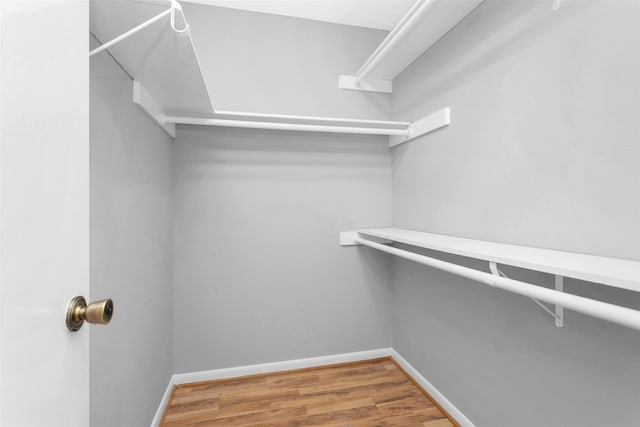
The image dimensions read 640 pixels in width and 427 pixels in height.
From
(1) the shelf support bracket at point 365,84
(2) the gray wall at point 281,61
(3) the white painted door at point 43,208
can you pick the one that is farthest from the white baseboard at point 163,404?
(1) the shelf support bracket at point 365,84

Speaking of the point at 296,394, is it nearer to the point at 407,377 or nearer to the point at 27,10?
the point at 407,377

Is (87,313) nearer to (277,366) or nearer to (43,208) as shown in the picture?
(43,208)

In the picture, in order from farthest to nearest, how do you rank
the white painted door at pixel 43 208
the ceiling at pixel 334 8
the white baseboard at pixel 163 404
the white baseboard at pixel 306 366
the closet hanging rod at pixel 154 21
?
the ceiling at pixel 334 8
the white baseboard at pixel 306 366
the white baseboard at pixel 163 404
the closet hanging rod at pixel 154 21
the white painted door at pixel 43 208

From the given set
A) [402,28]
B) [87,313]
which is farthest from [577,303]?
[402,28]

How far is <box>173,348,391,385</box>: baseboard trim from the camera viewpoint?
1793 millimetres

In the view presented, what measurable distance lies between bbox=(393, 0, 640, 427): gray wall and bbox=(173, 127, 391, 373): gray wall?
17.4 inches

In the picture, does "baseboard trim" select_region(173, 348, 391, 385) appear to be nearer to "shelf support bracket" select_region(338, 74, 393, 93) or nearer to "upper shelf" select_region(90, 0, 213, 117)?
"upper shelf" select_region(90, 0, 213, 117)

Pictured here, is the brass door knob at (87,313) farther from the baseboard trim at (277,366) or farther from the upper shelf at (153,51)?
the baseboard trim at (277,366)

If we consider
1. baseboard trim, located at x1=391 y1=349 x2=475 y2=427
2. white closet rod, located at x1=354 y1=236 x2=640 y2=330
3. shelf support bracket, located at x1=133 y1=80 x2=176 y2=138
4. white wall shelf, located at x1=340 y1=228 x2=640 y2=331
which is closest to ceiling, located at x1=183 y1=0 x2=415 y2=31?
shelf support bracket, located at x1=133 y1=80 x2=176 y2=138

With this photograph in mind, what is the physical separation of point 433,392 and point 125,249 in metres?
1.68

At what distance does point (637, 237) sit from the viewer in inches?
30.7

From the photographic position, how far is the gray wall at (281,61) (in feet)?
5.87

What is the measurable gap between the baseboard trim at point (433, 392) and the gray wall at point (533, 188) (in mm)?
40

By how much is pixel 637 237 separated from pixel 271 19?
6.68ft
